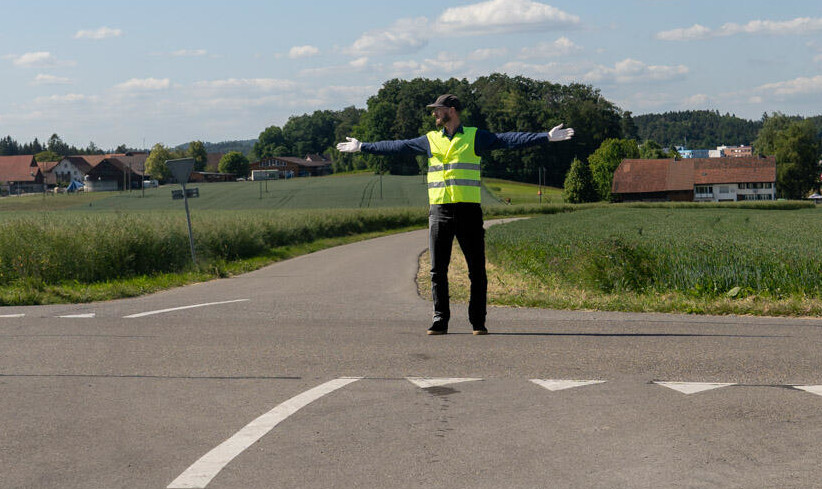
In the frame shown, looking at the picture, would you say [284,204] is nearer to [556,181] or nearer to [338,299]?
[556,181]

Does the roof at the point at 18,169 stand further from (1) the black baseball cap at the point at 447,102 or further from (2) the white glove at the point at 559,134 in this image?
(2) the white glove at the point at 559,134

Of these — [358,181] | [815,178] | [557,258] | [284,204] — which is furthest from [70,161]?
[557,258]

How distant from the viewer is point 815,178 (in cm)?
13638

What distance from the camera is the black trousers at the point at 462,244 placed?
9023 millimetres

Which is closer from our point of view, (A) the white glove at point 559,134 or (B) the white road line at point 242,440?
(B) the white road line at point 242,440

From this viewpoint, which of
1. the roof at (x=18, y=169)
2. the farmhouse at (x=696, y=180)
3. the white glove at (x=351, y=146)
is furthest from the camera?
the roof at (x=18, y=169)

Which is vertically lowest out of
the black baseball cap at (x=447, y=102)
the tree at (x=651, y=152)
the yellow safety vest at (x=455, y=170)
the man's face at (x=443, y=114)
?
the yellow safety vest at (x=455, y=170)

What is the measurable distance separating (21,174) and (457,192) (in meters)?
172

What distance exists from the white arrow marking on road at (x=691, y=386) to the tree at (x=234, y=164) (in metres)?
186

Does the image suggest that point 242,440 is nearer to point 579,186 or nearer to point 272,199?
point 272,199

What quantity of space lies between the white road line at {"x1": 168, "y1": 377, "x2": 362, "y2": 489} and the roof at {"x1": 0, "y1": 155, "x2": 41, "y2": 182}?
172300mm

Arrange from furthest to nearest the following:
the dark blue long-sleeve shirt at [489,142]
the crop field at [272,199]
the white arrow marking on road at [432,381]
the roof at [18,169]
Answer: the roof at [18,169]
the crop field at [272,199]
the dark blue long-sleeve shirt at [489,142]
the white arrow marking on road at [432,381]

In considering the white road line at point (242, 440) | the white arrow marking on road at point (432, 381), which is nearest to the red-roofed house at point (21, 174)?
the white arrow marking on road at point (432, 381)

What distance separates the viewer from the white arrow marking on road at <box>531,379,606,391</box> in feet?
20.2
